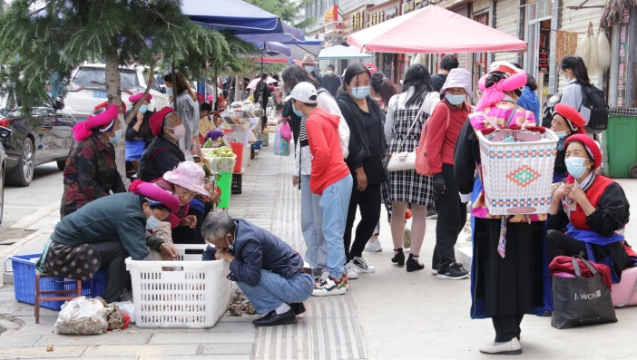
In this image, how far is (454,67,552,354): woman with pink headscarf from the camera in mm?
4805

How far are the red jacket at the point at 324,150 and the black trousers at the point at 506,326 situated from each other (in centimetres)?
202

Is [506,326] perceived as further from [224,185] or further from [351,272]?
[224,185]

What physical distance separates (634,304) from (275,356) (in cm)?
267

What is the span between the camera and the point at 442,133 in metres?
6.73

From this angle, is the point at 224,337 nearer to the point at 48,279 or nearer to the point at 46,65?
the point at 48,279

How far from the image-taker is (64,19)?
21.0 feet

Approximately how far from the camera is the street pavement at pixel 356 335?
5109 mm

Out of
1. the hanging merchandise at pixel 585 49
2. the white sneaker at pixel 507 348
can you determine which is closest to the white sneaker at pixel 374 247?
the white sneaker at pixel 507 348

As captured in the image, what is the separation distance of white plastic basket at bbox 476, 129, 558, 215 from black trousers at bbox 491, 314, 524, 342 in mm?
717

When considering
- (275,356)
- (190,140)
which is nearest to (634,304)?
(275,356)

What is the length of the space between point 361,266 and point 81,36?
10.4ft

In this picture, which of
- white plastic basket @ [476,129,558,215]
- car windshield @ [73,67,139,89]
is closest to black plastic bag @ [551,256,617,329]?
white plastic basket @ [476,129,558,215]

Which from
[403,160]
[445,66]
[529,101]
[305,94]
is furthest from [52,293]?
[445,66]

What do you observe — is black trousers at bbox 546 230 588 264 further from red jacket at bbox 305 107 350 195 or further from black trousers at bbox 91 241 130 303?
black trousers at bbox 91 241 130 303
